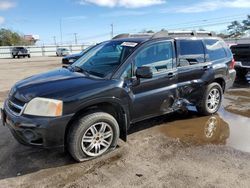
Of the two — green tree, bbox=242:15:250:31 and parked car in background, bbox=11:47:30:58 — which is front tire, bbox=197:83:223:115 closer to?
parked car in background, bbox=11:47:30:58

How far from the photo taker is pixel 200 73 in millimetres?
6086

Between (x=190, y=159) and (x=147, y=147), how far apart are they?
759 millimetres

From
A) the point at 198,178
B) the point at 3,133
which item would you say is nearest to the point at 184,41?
the point at 198,178

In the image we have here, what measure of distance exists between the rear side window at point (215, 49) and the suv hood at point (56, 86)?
295 cm

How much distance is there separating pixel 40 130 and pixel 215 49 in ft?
14.5

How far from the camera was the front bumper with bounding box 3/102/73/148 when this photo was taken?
389 cm

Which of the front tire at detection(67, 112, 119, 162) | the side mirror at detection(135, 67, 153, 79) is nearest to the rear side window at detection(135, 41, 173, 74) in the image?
the side mirror at detection(135, 67, 153, 79)

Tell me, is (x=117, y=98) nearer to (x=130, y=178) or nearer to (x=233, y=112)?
(x=130, y=178)

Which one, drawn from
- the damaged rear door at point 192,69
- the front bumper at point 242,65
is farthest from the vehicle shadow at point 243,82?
the damaged rear door at point 192,69

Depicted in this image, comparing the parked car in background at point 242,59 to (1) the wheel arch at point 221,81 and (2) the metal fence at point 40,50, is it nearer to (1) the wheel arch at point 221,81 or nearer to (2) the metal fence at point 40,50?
(1) the wheel arch at point 221,81

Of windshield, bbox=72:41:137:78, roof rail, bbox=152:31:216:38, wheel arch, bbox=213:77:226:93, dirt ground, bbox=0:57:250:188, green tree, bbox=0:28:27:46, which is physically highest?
green tree, bbox=0:28:27:46

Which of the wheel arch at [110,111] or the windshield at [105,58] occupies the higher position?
the windshield at [105,58]

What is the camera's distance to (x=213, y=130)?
5.70 metres

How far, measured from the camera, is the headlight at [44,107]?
392 centimetres
